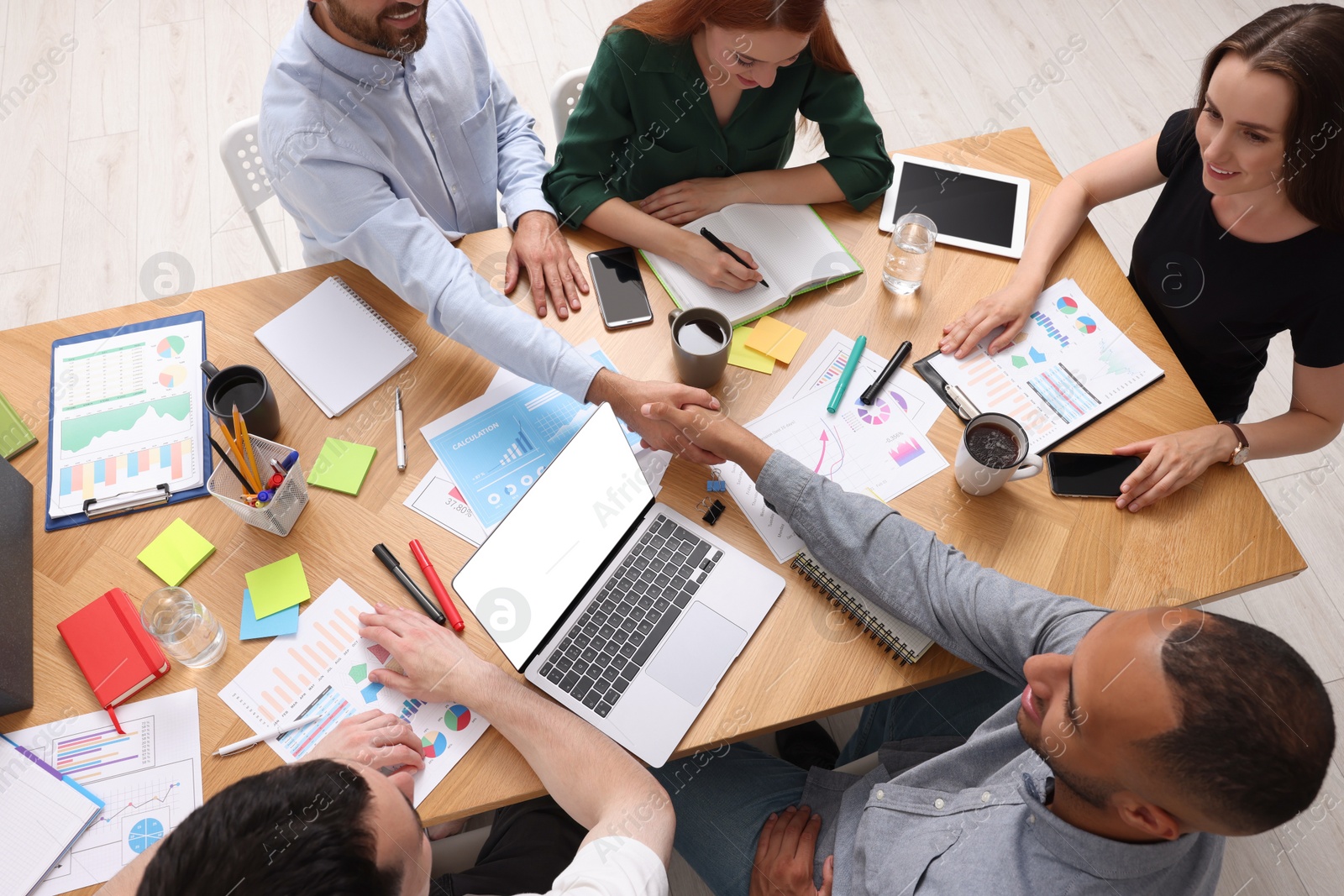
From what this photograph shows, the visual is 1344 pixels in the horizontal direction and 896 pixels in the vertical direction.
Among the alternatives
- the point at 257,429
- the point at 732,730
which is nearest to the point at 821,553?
the point at 732,730

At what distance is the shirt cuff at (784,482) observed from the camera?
1287 millimetres

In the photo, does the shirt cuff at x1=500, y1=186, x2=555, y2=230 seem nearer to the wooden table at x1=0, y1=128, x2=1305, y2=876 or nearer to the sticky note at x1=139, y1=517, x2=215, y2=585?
the wooden table at x1=0, y1=128, x2=1305, y2=876

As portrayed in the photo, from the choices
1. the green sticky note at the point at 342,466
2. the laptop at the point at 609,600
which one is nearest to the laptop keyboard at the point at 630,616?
the laptop at the point at 609,600

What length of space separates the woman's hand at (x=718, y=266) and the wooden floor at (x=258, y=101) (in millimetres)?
1706

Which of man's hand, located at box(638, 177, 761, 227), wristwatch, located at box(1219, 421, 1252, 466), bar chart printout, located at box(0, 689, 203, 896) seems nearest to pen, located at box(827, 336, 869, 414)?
man's hand, located at box(638, 177, 761, 227)

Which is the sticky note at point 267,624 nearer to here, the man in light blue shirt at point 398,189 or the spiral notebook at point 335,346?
the spiral notebook at point 335,346

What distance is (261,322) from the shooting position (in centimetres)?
149

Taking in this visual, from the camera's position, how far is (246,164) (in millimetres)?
1684

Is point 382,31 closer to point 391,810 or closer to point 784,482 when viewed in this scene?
point 784,482

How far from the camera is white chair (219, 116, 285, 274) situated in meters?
1.64

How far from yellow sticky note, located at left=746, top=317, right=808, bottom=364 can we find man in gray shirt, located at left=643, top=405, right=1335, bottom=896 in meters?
0.20

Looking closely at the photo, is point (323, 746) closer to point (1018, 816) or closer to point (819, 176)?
point (1018, 816)

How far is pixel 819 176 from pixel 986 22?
2.22 meters

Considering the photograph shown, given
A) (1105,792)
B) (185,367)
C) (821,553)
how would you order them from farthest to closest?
(185,367) < (821,553) < (1105,792)
